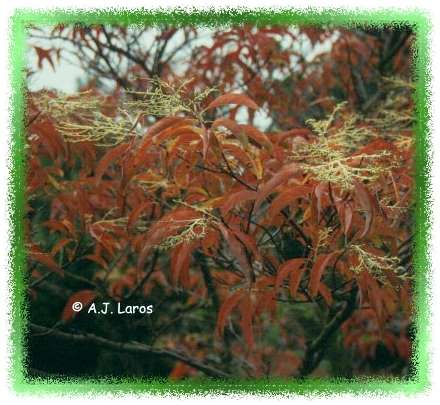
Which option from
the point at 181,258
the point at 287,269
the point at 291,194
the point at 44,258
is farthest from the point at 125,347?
the point at 291,194

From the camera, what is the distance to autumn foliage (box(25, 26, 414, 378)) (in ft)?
4.83

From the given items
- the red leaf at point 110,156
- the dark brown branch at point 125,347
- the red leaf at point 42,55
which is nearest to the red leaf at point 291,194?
the red leaf at point 110,156

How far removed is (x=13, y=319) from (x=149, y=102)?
2.68 feet

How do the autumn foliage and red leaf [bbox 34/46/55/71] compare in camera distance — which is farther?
red leaf [bbox 34/46/55/71]

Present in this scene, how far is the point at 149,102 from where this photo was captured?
4.78ft

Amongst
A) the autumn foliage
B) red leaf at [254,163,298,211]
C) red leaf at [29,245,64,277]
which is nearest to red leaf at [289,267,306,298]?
the autumn foliage

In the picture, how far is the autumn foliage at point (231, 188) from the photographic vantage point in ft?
4.83

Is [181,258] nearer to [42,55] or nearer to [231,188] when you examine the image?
[231,188]

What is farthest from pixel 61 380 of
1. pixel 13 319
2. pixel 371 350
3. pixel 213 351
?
pixel 371 350

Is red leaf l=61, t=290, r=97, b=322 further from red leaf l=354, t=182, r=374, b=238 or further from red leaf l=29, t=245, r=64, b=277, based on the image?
red leaf l=354, t=182, r=374, b=238

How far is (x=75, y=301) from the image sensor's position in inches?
74.0

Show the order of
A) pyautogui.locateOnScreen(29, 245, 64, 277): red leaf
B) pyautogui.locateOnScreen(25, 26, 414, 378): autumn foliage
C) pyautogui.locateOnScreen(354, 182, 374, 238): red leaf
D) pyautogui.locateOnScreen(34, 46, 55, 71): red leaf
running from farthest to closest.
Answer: pyautogui.locateOnScreen(34, 46, 55, 71): red leaf
pyautogui.locateOnScreen(29, 245, 64, 277): red leaf
pyautogui.locateOnScreen(25, 26, 414, 378): autumn foliage
pyautogui.locateOnScreen(354, 182, 374, 238): red leaf

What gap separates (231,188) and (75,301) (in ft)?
2.24

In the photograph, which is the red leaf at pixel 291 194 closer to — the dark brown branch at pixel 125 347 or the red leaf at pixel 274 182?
the red leaf at pixel 274 182
